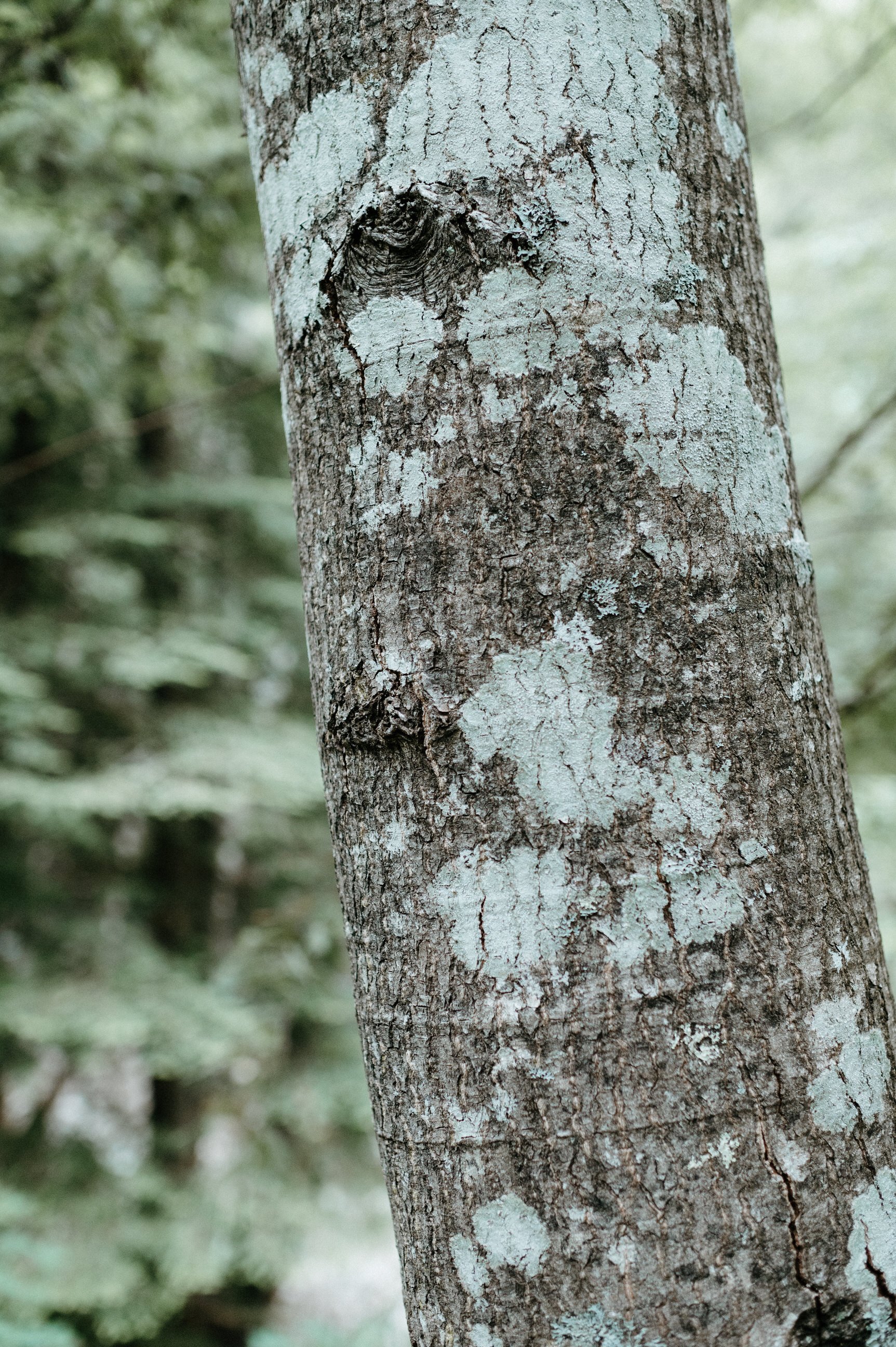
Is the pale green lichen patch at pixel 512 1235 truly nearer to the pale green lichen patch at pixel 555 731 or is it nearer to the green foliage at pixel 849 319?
the pale green lichen patch at pixel 555 731

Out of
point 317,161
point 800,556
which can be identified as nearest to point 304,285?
point 317,161

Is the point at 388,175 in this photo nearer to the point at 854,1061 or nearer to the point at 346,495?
the point at 346,495

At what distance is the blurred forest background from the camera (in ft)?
11.0

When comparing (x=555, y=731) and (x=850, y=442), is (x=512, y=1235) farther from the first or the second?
(x=850, y=442)

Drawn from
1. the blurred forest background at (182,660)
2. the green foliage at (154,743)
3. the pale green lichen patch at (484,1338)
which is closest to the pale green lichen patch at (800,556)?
the pale green lichen patch at (484,1338)

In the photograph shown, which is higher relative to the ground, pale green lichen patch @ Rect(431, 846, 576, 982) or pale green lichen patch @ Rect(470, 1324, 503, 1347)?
pale green lichen patch @ Rect(431, 846, 576, 982)

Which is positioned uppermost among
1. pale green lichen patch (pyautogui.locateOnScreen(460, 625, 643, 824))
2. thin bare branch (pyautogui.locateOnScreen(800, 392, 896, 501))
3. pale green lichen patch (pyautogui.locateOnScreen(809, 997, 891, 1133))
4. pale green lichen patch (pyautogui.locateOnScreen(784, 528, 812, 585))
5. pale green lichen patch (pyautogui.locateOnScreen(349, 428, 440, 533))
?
thin bare branch (pyautogui.locateOnScreen(800, 392, 896, 501))

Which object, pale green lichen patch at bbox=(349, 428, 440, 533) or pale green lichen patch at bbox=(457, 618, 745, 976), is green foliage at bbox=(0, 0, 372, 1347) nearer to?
pale green lichen patch at bbox=(349, 428, 440, 533)

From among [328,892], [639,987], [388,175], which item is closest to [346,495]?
[388,175]

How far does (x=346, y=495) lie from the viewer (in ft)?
2.64

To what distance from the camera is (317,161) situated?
83 cm

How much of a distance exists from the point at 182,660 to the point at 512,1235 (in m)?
4.14

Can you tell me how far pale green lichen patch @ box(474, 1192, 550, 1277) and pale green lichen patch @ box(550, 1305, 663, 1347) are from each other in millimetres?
49

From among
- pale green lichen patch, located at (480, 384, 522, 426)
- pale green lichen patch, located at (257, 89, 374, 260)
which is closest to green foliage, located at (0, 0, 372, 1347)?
pale green lichen patch, located at (257, 89, 374, 260)
